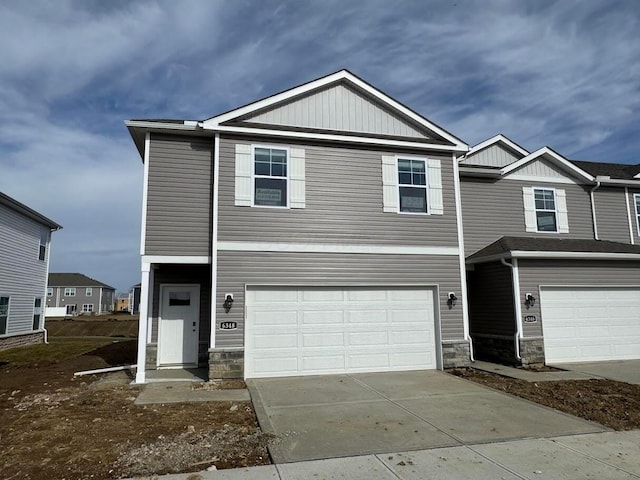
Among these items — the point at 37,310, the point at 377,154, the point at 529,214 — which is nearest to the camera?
the point at 377,154

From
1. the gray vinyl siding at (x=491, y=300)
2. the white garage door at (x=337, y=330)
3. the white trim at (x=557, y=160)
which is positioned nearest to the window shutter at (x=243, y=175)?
the white garage door at (x=337, y=330)

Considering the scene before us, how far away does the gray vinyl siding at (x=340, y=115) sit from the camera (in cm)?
1095

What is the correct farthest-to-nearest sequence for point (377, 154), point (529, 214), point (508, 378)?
point (529, 214) → point (377, 154) → point (508, 378)

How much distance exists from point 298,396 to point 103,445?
3471 millimetres

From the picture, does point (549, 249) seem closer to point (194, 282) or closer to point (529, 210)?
point (529, 210)

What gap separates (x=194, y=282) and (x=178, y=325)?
1.16 metres

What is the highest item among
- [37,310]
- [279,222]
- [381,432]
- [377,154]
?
[377,154]

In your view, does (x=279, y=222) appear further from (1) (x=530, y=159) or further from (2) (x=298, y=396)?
(1) (x=530, y=159)

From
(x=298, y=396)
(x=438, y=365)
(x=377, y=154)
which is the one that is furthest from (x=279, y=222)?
(x=438, y=365)

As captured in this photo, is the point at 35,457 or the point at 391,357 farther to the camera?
the point at 391,357

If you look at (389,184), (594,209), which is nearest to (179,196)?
(389,184)

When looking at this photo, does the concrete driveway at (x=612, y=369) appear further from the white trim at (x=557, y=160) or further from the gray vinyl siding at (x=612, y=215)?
the white trim at (x=557, y=160)

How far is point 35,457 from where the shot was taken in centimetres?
501

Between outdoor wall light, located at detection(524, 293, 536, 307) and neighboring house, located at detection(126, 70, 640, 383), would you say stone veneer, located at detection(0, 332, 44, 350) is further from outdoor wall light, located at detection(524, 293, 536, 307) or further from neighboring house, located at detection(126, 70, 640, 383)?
outdoor wall light, located at detection(524, 293, 536, 307)
